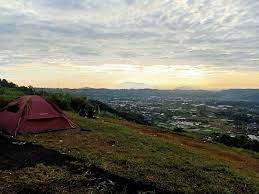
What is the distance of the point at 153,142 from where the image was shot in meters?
23.4

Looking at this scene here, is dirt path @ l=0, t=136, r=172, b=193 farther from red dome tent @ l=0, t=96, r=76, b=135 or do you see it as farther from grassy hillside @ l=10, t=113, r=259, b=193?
red dome tent @ l=0, t=96, r=76, b=135

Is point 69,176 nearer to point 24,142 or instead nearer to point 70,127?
point 24,142

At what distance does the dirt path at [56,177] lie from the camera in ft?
43.7

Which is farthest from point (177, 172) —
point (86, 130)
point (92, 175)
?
point (86, 130)

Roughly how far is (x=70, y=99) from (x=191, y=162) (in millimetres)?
32944

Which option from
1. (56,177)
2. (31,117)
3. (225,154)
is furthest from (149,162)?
(225,154)

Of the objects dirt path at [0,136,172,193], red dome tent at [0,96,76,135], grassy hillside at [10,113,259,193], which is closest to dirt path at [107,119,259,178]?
grassy hillside at [10,113,259,193]

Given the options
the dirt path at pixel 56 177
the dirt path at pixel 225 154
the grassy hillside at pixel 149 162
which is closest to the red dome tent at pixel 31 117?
the grassy hillside at pixel 149 162

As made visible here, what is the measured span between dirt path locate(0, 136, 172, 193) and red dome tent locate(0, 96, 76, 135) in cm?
568

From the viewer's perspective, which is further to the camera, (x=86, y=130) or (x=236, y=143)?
(x=236, y=143)

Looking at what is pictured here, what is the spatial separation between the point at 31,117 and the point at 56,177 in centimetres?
1050

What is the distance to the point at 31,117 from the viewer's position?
80.2 ft

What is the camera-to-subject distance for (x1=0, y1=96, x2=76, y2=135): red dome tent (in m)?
24.0

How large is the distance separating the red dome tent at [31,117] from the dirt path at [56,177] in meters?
5.68
